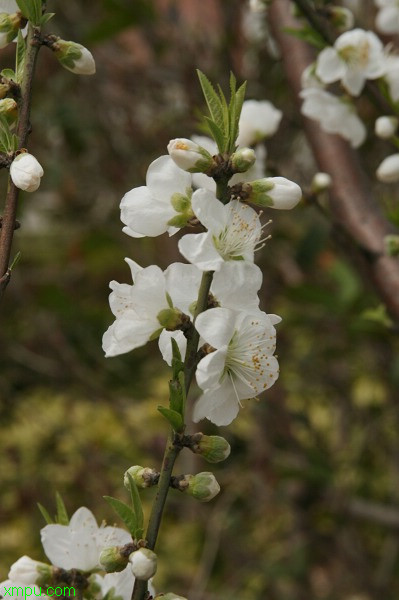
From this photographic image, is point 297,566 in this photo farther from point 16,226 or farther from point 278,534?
point 16,226

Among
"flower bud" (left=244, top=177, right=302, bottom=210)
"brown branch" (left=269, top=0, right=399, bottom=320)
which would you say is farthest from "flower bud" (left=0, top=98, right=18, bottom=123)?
"brown branch" (left=269, top=0, right=399, bottom=320)

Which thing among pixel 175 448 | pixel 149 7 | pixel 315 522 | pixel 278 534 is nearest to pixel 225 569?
pixel 278 534

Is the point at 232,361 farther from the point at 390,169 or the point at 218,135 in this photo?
the point at 390,169

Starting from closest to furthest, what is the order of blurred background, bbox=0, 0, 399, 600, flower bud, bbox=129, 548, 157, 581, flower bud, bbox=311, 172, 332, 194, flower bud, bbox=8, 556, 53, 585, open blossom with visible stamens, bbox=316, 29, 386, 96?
flower bud, bbox=129, 548, 157, 581, flower bud, bbox=8, 556, 53, 585, open blossom with visible stamens, bbox=316, 29, 386, 96, flower bud, bbox=311, 172, 332, 194, blurred background, bbox=0, 0, 399, 600

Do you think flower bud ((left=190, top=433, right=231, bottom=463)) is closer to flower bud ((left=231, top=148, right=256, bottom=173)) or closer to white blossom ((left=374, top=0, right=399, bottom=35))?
flower bud ((left=231, top=148, right=256, bottom=173))

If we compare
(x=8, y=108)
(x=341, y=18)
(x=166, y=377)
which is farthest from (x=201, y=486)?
(x=166, y=377)

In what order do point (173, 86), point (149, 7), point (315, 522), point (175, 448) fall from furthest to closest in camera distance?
1. point (173, 86)
2. point (315, 522)
3. point (149, 7)
4. point (175, 448)

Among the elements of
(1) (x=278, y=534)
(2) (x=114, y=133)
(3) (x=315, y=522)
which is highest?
(2) (x=114, y=133)
